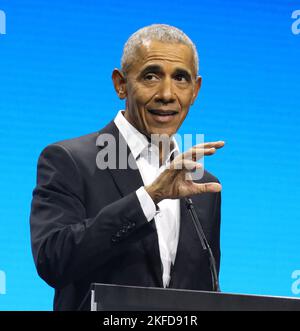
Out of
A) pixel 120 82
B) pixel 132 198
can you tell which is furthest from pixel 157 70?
pixel 132 198

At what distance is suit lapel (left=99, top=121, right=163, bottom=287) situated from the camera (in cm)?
188

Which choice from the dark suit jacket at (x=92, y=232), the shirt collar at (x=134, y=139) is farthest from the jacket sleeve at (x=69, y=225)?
the shirt collar at (x=134, y=139)

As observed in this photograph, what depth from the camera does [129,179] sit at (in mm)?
1968

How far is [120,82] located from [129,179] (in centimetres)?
34

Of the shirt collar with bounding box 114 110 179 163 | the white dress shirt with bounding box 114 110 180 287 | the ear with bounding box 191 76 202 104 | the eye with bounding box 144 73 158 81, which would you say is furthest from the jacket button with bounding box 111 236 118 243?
the ear with bounding box 191 76 202 104

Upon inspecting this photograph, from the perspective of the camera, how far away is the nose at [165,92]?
2.00 metres

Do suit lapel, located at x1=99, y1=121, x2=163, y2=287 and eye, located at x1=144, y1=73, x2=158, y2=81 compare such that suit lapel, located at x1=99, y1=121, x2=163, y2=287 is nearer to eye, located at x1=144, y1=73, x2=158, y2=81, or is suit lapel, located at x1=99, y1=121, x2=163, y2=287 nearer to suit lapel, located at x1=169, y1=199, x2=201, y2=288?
suit lapel, located at x1=169, y1=199, x2=201, y2=288

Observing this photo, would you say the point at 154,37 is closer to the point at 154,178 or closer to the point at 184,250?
the point at 154,178

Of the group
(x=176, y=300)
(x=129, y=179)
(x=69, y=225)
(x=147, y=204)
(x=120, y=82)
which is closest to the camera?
(x=176, y=300)

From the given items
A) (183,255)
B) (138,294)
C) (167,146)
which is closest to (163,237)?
(183,255)

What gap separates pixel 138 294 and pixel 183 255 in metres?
0.61

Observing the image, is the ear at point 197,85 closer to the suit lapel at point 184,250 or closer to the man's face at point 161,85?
the man's face at point 161,85
